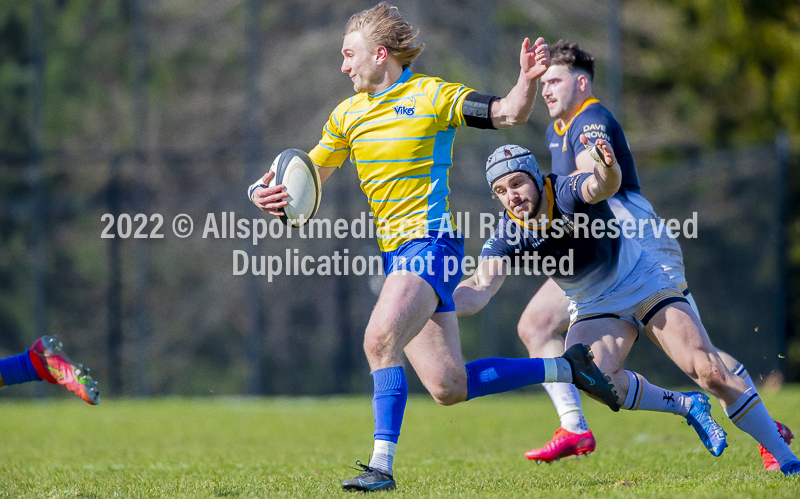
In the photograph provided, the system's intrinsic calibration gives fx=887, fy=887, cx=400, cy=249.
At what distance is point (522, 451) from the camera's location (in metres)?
6.14

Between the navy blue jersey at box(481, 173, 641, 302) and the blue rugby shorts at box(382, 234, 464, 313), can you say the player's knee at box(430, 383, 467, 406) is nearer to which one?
the blue rugby shorts at box(382, 234, 464, 313)

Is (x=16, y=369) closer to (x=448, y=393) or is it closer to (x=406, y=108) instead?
(x=448, y=393)

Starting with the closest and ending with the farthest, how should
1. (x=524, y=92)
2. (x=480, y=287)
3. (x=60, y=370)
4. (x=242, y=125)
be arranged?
(x=524, y=92) < (x=480, y=287) < (x=60, y=370) < (x=242, y=125)

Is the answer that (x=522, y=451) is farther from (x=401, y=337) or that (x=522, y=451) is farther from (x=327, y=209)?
(x=327, y=209)

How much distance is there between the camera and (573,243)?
13.8 feet

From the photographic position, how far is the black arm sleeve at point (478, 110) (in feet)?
12.9

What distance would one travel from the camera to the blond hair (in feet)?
13.4

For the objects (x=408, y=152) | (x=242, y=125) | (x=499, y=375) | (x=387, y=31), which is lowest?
(x=499, y=375)

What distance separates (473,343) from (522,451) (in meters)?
5.04

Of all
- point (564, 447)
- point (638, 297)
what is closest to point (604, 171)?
point (638, 297)

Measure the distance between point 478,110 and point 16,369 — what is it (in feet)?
9.15

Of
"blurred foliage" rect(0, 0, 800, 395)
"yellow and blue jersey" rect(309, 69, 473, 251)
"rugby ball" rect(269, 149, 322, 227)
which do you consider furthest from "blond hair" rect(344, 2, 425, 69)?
"blurred foliage" rect(0, 0, 800, 395)

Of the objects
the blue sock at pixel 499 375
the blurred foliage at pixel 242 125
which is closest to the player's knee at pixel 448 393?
the blue sock at pixel 499 375

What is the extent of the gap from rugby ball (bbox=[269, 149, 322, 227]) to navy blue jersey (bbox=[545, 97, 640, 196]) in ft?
4.75
